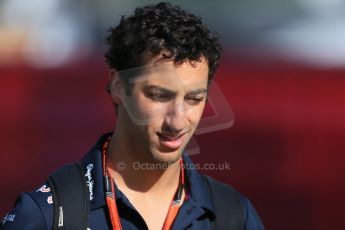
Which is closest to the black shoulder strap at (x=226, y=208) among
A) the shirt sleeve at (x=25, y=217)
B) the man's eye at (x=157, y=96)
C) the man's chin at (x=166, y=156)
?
the man's chin at (x=166, y=156)

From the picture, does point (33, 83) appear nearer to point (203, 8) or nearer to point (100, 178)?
point (203, 8)

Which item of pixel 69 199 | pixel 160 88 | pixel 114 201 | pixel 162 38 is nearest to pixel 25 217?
pixel 69 199

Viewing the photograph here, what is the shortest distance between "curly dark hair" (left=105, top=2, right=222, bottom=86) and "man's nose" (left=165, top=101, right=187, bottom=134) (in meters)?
0.11

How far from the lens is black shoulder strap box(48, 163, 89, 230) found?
4.82 feet

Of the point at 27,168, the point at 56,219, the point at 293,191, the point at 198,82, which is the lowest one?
the point at 293,191

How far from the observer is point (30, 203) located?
150 cm

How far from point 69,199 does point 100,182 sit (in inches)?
4.3

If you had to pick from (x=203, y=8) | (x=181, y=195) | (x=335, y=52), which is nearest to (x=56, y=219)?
(x=181, y=195)

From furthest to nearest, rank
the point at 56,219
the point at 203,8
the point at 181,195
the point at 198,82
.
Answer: the point at 203,8, the point at 181,195, the point at 198,82, the point at 56,219

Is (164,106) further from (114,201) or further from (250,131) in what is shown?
(250,131)

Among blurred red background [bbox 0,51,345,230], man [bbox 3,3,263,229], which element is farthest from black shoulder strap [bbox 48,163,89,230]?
blurred red background [bbox 0,51,345,230]

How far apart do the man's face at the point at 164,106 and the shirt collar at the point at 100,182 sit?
13cm

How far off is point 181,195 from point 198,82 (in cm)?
31

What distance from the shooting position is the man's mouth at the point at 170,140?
1.55m
